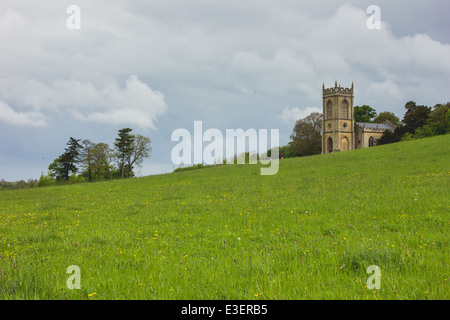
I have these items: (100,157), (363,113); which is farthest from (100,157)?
(363,113)

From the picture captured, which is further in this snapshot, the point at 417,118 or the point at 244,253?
the point at 417,118

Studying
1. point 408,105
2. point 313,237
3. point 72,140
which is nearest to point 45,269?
point 313,237

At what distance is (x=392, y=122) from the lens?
433 ft

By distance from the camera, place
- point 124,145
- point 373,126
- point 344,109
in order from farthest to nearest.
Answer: point 373,126, point 344,109, point 124,145

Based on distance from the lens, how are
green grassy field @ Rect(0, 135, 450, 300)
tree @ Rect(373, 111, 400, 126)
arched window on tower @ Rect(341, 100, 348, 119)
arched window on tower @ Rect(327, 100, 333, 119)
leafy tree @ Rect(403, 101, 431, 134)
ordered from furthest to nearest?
tree @ Rect(373, 111, 400, 126) → arched window on tower @ Rect(327, 100, 333, 119) → arched window on tower @ Rect(341, 100, 348, 119) → leafy tree @ Rect(403, 101, 431, 134) → green grassy field @ Rect(0, 135, 450, 300)

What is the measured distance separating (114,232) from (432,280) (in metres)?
8.20

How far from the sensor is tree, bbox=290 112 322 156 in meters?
114

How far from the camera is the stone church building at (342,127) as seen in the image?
10975 cm

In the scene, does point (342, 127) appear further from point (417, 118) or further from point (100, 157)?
point (100, 157)

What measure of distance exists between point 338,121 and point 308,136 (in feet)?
41.3

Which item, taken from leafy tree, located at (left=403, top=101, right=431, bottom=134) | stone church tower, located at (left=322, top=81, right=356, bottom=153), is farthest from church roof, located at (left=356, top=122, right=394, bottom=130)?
leafy tree, located at (left=403, top=101, right=431, bottom=134)

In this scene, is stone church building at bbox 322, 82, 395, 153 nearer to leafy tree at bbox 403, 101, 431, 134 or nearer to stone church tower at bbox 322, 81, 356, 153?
stone church tower at bbox 322, 81, 356, 153

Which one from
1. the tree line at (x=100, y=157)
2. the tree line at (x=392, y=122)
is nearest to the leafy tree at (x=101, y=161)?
the tree line at (x=100, y=157)
